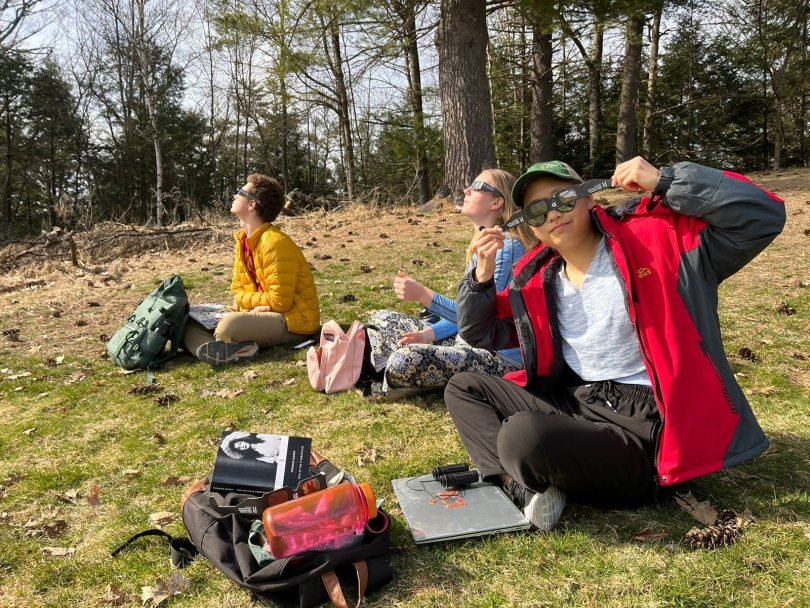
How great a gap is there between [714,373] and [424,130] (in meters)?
18.1

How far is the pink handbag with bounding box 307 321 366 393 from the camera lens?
14.6ft

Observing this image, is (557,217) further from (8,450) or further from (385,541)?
(8,450)

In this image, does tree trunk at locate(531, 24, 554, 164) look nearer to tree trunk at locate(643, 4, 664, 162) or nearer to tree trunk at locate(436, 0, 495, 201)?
tree trunk at locate(436, 0, 495, 201)

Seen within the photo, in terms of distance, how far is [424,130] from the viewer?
19.2 metres

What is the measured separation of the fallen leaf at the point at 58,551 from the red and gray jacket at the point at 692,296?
9.15 ft

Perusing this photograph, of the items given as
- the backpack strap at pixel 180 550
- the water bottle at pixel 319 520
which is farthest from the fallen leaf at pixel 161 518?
the water bottle at pixel 319 520

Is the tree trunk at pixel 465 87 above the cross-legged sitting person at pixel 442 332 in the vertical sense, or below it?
above

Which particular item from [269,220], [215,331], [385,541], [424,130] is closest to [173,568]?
[385,541]

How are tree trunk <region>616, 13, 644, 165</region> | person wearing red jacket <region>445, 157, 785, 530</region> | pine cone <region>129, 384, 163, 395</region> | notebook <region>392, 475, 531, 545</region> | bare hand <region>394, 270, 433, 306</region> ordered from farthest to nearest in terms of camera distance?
1. tree trunk <region>616, 13, 644, 165</region>
2. pine cone <region>129, 384, 163, 395</region>
3. bare hand <region>394, 270, 433, 306</region>
4. notebook <region>392, 475, 531, 545</region>
5. person wearing red jacket <region>445, 157, 785, 530</region>

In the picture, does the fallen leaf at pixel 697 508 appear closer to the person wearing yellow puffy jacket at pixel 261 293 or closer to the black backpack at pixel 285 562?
the black backpack at pixel 285 562

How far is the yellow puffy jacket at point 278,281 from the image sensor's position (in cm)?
533

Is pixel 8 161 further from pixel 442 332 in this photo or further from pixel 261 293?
pixel 442 332

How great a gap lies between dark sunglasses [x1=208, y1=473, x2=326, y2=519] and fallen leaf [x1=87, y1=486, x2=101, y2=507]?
116 cm

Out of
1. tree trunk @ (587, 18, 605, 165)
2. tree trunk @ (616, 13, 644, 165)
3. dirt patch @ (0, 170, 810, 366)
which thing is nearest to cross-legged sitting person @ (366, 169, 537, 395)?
dirt patch @ (0, 170, 810, 366)
